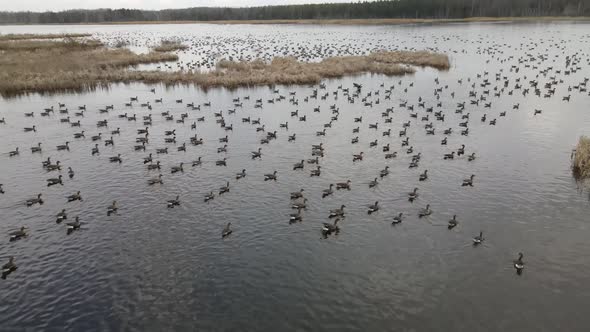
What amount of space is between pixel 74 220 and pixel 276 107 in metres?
35.4

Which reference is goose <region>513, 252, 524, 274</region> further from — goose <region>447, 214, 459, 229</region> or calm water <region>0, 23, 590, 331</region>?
goose <region>447, 214, 459, 229</region>

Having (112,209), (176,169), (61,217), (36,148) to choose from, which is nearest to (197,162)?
(176,169)

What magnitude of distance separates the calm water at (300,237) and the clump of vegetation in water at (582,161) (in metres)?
0.93

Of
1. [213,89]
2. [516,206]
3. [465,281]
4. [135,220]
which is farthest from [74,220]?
[213,89]

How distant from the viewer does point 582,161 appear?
3600 cm

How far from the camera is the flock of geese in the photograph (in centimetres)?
3116

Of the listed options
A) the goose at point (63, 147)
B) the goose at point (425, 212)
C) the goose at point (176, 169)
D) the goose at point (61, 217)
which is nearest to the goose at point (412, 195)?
the goose at point (425, 212)

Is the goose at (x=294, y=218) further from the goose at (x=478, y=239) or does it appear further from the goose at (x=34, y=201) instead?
the goose at (x=34, y=201)

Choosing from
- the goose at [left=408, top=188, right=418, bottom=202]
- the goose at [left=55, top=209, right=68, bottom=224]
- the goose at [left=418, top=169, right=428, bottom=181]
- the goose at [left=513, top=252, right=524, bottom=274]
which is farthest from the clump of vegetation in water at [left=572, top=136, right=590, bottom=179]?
the goose at [left=55, top=209, right=68, bottom=224]

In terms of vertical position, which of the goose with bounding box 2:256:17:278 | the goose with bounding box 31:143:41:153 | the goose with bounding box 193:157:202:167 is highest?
the goose with bounding box 31:143:41:153

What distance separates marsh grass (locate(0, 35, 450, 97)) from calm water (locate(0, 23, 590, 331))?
78.5 ft

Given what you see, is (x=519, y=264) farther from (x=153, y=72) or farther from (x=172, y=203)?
(x=153, y=72)

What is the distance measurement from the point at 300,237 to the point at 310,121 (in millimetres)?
27973

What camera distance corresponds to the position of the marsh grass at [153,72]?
73.5m
